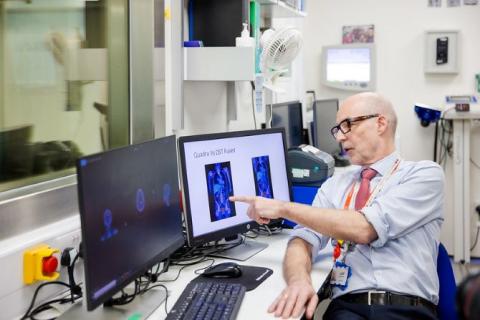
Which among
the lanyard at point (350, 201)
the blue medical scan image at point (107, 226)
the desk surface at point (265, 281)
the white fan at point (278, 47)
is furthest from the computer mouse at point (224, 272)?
the white fan at point (278, 47)

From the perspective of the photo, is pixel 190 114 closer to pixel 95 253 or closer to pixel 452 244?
pixel 95 253

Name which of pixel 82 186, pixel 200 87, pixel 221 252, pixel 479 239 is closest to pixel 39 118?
pixel 82 186

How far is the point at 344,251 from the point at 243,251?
0.39 m

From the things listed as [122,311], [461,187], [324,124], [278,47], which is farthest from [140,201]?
[461,187]

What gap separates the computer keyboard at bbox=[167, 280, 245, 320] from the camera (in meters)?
1.44

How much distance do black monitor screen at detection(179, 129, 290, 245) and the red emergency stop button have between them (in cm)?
48

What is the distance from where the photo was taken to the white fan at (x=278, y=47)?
2674 millimetres

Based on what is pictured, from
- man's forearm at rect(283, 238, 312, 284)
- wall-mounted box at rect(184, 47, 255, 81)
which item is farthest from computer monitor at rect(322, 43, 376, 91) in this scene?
man's forearm at rect(283, 238, 312, 284)

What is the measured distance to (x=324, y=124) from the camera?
3.79 meters

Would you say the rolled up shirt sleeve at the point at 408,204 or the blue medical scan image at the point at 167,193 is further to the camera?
the rolled up shirt sleeve at the point at 408,204

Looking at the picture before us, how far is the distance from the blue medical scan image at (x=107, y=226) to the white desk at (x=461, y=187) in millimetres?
3478

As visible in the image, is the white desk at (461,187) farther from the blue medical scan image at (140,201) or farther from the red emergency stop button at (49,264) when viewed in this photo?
the red emergency stop button at (49,264)

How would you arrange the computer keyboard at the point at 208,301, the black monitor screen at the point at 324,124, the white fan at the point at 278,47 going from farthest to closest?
the black monitor screen at the point at 324,124 → the white fan at the point at 278,47 → the computer keyboard at the point at 208,301

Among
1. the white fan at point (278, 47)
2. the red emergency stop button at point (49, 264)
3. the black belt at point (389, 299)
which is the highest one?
the white fan at point (278, 47)
